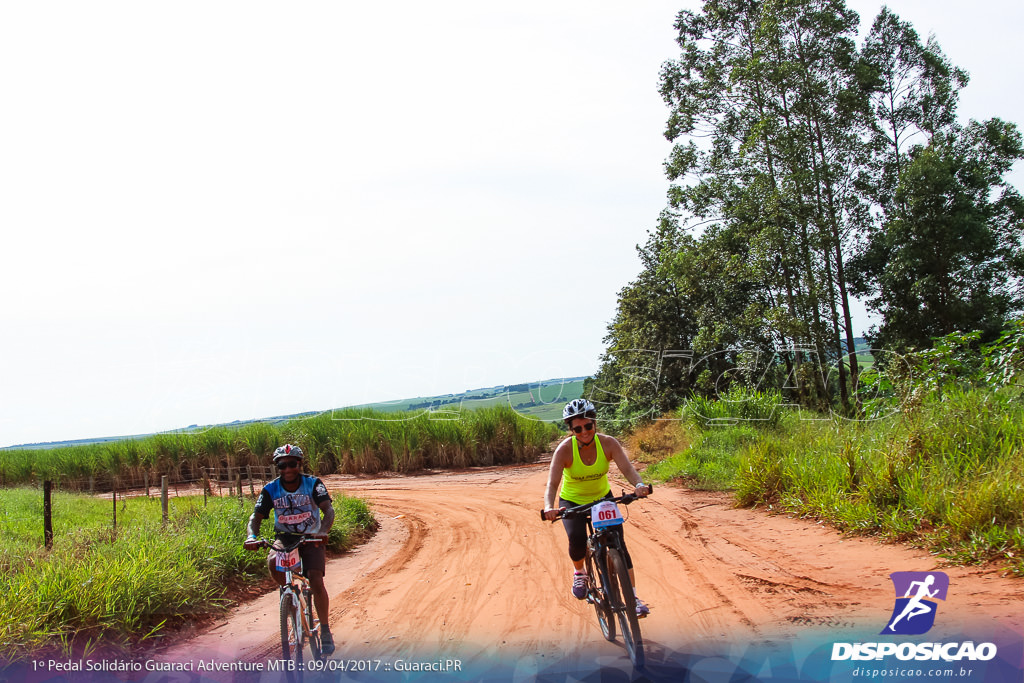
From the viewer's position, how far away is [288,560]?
17.3ft

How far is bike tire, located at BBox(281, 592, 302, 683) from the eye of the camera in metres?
5.10

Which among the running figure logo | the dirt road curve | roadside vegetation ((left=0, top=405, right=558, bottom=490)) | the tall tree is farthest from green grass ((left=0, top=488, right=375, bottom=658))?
the tall tree

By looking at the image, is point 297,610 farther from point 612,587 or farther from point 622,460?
point 622,460

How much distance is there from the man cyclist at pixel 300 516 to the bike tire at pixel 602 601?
2030mm

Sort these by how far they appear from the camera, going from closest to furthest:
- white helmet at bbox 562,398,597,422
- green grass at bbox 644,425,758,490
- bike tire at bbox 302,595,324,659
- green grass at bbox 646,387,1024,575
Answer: bike tire at bbox 302,595,324,659 → white helmet at bbox 562,398,597,422 → green grass at bbox 646,387,1024,575 → green grass at bbox 644,425,758,490

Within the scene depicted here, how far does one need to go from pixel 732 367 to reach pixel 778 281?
323 cm

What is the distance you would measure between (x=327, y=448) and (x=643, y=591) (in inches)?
760

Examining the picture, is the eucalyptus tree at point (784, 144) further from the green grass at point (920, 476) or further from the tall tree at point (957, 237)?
the green grass at point (920, 476)

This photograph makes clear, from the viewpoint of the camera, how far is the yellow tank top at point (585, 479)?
5.66m

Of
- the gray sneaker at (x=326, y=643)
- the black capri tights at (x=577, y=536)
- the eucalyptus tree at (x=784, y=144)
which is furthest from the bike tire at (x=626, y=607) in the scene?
the eucalyptus tree at (x=784, y=144)

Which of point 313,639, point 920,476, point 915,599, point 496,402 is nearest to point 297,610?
point 313,639

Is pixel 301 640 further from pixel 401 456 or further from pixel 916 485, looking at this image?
pixel 401 456

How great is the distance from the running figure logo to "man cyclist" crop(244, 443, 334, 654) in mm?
4188

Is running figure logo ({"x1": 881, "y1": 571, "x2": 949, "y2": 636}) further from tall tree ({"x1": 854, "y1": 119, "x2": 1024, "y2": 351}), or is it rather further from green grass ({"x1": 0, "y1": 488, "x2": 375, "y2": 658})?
tall tree ({"x1": 854, "y1": 119, "x2": 1024, "y2": 351})
